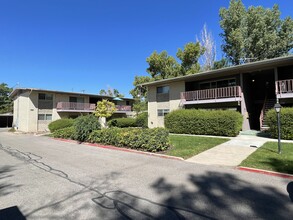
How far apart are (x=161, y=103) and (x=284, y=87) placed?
1202 cm

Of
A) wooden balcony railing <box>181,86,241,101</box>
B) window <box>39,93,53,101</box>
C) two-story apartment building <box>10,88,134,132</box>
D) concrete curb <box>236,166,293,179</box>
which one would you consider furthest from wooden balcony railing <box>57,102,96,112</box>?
concrete curb <box>236,166,293,179</box>

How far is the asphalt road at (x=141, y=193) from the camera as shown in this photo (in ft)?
12.3

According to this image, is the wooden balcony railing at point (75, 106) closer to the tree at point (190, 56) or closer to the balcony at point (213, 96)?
the tree at point (190, 56)

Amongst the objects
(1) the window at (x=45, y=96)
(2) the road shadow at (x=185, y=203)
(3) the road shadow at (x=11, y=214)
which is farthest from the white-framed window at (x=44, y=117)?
(3) the road shadow at (x=11, y=214)

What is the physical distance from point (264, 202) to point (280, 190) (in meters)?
1.02

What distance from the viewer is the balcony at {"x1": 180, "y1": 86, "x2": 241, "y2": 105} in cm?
1692

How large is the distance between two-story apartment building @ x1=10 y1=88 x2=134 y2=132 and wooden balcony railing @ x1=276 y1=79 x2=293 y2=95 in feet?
83.4

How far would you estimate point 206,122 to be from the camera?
1570 centimetres

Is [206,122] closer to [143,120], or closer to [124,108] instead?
[143,120]

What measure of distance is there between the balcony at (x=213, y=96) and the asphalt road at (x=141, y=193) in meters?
11.7

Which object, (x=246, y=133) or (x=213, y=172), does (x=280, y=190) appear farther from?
(x=246, y=133)


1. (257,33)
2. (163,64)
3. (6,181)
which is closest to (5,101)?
(163,64)

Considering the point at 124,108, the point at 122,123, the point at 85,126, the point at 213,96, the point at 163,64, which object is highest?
the point at 163,64

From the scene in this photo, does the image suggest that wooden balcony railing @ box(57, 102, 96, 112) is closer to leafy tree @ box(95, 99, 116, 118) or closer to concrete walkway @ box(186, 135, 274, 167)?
leafy tree @ box(95, 99, 116, 118)
